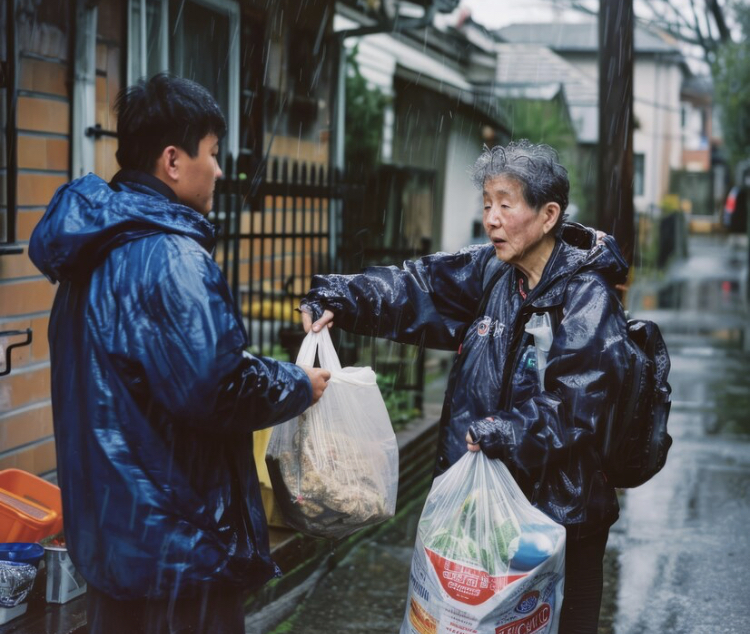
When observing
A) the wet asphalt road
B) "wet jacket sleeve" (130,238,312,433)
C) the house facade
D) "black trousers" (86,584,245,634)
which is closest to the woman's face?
"wet jacket sleeve" (130,238,312,433)

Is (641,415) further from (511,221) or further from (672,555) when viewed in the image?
(672,555)

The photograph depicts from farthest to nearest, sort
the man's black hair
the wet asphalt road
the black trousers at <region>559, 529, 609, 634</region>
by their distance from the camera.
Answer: the wet asphalt road < the black trousers at <region>559, 529, 609, 634</region> < the man's black hair

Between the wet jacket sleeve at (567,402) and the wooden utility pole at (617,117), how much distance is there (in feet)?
12.5

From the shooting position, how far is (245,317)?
7895mm

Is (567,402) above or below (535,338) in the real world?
below

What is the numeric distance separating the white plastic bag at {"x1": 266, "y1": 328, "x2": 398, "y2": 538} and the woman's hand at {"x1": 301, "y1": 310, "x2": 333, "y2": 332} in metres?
0.02

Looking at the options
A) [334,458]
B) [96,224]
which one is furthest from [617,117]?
[96,224]

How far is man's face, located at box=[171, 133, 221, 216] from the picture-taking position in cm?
243

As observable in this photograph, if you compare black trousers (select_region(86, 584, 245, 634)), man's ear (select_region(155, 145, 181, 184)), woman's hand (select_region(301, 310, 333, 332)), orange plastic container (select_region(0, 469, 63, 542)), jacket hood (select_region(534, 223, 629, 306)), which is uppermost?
man's ear (select_region(155, 145, 181, 184))

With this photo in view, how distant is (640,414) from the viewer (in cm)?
301

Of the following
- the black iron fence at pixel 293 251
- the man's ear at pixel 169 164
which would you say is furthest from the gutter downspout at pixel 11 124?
the man's ear at pixel 169 164

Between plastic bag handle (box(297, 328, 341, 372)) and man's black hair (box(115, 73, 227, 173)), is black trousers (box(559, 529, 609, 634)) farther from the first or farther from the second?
man's black hair (box(115, 73, 227, 173))

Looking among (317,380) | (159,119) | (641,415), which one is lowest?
(641,415)

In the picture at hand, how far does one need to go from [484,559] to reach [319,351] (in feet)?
2.69
